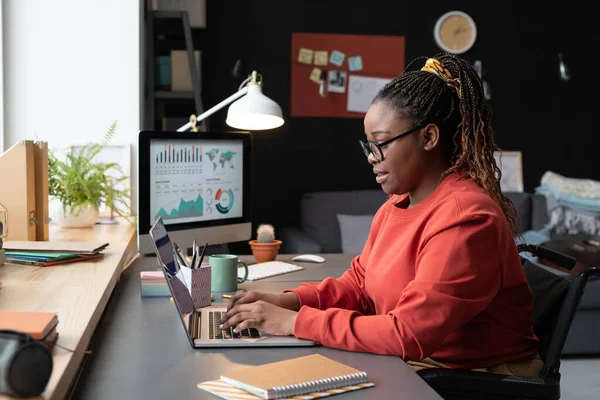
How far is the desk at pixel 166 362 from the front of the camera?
3.89 feet

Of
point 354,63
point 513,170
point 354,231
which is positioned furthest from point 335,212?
point 513,170

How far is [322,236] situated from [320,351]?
3.09 metres

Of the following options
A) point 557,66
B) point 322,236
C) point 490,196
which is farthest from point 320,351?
point 557,66

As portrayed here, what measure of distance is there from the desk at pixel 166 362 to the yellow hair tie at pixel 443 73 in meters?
0.64

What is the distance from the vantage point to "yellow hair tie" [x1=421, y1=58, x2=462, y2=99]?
1626 millimetres

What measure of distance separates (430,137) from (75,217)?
177cm

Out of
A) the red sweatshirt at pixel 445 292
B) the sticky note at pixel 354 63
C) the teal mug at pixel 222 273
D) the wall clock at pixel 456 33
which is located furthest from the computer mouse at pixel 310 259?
the wall clock at pixel 456 33

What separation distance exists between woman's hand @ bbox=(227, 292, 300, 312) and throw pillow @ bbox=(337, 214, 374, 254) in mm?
2644

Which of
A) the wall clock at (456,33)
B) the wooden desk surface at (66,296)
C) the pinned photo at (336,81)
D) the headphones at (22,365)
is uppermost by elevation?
the wall clock at (456,33)

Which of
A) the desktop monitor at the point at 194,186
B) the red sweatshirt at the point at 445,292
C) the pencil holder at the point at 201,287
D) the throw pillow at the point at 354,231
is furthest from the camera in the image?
the throw pillow at the point at 354,231

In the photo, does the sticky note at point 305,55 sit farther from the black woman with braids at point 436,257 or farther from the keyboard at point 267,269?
the black woman with braids at point 436,257

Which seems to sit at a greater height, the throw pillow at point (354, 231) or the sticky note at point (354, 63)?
the sticky note at point (354, 63)

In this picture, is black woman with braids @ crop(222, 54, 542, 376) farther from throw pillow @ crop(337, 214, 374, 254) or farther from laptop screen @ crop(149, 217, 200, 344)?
throw pillow @ crop(337, 214, 374, 254)

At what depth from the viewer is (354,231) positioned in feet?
14.6
